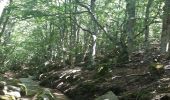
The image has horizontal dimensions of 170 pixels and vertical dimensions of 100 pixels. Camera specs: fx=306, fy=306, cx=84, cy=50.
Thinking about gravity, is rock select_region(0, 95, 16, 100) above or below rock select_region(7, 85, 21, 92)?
above

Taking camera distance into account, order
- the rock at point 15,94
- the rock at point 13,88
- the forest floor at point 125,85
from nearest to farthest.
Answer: the forest floor at point 125,85, the rock at point 15,94, the rock at point 13,88

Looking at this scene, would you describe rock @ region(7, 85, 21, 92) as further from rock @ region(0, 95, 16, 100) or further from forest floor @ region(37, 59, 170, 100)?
forest floor @ region(37, 59, 170, 100)

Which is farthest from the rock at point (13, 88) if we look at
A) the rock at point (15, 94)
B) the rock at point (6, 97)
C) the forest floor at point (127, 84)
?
the forest floor at point (127, 84)

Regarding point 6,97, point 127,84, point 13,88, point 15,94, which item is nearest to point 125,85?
point 127,84

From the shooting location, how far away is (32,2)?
17828 mm

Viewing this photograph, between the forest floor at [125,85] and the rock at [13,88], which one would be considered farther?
the rock at [13,88]

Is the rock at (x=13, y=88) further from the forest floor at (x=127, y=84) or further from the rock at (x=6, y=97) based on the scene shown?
the forest floor at (x=127, y=84)

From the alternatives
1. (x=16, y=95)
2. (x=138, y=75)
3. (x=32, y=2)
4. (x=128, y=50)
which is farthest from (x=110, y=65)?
(x=32, y=2)

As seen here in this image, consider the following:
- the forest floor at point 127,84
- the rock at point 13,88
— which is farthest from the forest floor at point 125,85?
the rock at point 13,88

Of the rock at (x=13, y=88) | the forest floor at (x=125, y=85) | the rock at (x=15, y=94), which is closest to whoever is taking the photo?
the forest floor at (x=125, y=85)

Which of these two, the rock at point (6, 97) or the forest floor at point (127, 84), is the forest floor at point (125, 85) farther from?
the rock at point (6, 97)

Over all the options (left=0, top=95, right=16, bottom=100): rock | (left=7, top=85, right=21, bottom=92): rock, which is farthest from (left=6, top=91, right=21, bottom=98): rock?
(left=0, top=95, right=16, bottom=100): rock

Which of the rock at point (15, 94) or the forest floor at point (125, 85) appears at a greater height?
the forest floor at point (125, 85)

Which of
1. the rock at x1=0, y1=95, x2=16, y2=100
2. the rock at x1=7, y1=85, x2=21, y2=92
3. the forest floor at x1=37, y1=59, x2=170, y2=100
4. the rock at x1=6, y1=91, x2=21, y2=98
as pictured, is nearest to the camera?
the forest floor at x1=37, y1=59, x2=170, y2=100
